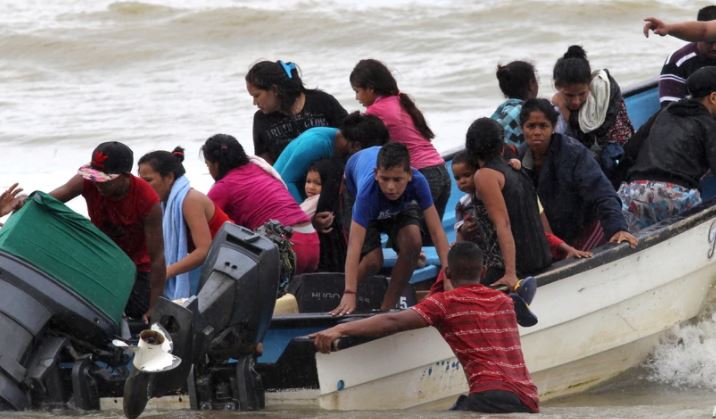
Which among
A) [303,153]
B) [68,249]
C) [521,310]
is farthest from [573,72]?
[68,249]

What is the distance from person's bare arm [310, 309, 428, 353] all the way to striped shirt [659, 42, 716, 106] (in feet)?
10.9

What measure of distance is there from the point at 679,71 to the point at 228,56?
12.2m

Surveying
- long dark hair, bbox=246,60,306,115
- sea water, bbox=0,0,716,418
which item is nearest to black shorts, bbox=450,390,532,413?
long dark hair, bbox=246,60,306,115

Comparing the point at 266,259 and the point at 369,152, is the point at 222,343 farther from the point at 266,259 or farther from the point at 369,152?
the point at 369,152

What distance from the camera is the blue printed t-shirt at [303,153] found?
7.43 meters

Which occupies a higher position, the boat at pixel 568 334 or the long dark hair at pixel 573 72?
the long dark hair at pixel 573 72

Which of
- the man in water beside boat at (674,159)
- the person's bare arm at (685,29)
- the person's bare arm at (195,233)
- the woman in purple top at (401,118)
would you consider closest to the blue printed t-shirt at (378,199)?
the person's bare arm at (195,233)

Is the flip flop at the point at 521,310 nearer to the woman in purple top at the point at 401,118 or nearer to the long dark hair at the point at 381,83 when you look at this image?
the woman in purple top at the point at 401,118

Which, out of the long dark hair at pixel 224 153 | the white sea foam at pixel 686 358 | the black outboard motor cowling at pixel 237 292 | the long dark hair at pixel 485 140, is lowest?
the white sea foam at pixel 686 358

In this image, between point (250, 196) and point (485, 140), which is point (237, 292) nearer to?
point (485, 140)

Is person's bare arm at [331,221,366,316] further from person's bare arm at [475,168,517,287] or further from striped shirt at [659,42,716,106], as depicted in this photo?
striped shirt at [659,42,716,106]

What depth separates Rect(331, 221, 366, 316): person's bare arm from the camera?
6098 millimetres

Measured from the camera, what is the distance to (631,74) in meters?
17.7

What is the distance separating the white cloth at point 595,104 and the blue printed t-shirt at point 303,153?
4.41 feet
